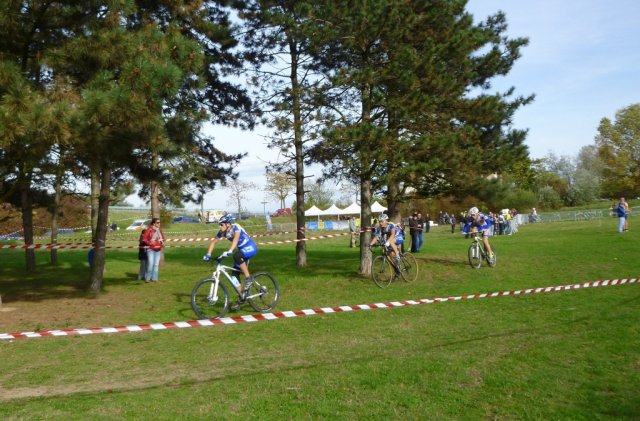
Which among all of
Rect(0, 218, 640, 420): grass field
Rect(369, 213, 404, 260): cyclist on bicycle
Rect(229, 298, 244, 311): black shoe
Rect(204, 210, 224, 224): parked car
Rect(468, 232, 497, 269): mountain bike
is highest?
Rect(204, 210, 224, 224): parked car

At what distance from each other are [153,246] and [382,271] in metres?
6.31

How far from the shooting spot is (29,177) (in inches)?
456

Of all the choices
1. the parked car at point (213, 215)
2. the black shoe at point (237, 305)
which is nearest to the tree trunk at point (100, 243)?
A: the black shoe at point (237, 305)

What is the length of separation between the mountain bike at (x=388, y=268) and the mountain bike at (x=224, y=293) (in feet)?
13.0

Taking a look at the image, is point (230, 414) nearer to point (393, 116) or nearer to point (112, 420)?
point (112, 420)

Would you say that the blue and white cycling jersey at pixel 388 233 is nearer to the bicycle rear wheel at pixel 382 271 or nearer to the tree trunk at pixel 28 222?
the bicycle rear wheel at pixel 382 271

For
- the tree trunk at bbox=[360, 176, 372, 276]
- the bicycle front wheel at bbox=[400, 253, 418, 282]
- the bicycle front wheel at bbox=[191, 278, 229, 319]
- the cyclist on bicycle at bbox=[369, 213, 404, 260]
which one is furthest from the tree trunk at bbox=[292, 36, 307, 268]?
the bicycle front wheel at bbox=[191, 278, 229, 319]

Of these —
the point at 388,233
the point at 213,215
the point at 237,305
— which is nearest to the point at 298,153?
the point at 388,233

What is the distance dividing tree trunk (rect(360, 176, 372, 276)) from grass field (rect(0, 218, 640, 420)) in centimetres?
154

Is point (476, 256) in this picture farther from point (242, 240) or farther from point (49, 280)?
point (49, 280)

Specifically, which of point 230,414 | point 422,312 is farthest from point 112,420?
point 422,312

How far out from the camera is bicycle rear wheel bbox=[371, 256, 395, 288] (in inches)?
557

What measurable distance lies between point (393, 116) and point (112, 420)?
10.8 m

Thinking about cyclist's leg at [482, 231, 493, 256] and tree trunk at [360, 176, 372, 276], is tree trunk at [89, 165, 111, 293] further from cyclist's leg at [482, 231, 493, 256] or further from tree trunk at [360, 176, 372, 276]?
cyclist's leg at [482, 231, 493, 256]
